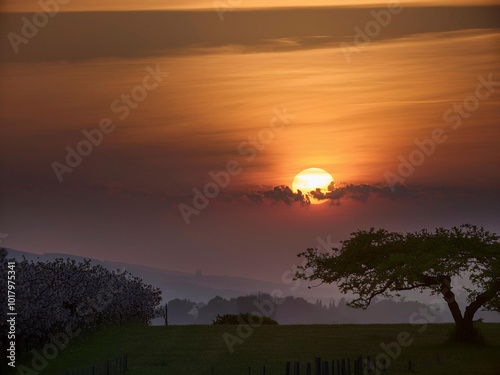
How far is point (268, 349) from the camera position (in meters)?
54.4

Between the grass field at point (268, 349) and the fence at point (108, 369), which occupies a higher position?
the grass field at point (268, 349)

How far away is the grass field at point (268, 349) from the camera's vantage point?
46.4 metres

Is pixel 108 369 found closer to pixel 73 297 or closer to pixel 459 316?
pixel 459 316

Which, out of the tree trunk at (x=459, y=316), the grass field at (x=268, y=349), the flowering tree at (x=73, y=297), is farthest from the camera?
the tree trunk at (x=459, y=316)

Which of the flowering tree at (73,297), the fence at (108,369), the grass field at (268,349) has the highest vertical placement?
the flowering tree at (73,297)

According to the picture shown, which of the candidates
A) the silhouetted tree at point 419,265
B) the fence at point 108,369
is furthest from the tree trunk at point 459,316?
the fence at point 108,369

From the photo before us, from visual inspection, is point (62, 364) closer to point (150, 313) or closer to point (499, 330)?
point (499, 330)

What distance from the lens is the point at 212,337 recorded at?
61.5 metres

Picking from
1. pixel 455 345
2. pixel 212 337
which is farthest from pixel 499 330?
pixel 212 337

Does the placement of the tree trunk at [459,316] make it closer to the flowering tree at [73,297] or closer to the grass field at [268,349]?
the grass field at [268,349]

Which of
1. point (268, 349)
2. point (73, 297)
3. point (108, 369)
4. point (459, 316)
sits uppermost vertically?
point (73, 297)

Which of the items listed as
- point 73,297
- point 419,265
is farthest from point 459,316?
point 73,297

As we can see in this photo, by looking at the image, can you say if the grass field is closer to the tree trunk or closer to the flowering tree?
the tree trunk

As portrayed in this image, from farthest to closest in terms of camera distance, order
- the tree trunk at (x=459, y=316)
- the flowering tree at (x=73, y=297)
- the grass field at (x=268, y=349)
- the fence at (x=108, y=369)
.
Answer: the tree trunk at (x=459, y=316), the flowering tree at (x=73, y=297), the grass field at (x=268, y=349), the fence at (x=108, y=369)
